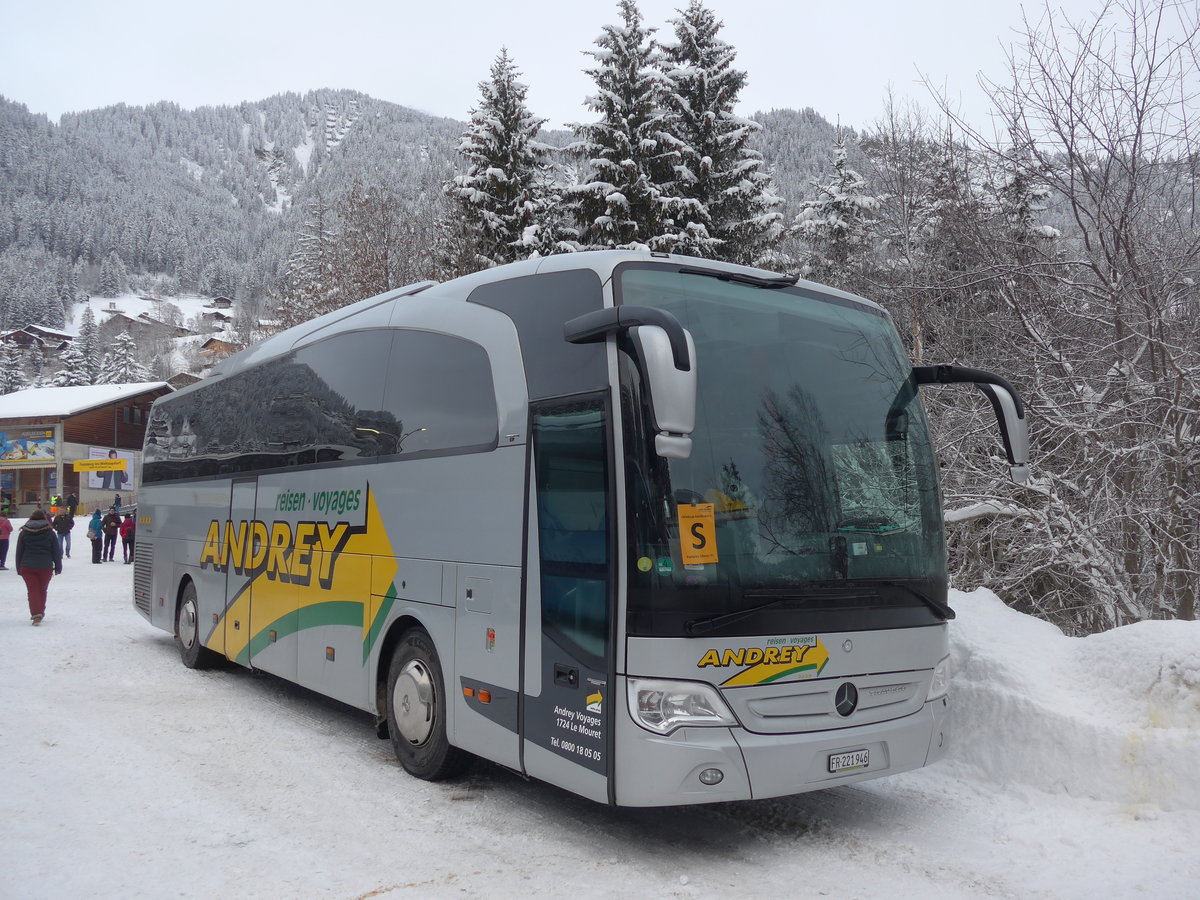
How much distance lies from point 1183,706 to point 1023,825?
4.31 feet

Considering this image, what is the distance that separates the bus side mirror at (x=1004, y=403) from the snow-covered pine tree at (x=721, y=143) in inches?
888

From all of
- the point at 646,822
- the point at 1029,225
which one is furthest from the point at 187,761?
the point at 1029,225

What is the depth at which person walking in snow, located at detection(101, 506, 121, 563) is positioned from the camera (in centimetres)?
3108

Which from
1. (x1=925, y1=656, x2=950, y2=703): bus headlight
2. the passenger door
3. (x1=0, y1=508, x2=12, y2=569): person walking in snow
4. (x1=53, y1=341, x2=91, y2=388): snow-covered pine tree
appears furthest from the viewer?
(x1=53, y1=341, x2=91, y2=388): snow-covered pine tree

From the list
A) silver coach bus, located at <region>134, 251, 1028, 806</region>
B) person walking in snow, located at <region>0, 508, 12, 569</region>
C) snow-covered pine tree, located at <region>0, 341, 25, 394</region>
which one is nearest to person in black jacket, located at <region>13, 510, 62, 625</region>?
person walking in snow, located at <region>0, 508, 12, 569</region>

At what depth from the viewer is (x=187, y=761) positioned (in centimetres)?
726

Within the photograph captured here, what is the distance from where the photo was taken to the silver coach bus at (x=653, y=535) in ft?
16.4

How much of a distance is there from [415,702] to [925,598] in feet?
11.9

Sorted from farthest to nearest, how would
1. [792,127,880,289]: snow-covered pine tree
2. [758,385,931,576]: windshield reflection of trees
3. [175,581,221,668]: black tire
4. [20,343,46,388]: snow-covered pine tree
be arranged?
[20,343,46,388]: snow-covered pine tree, [792,127,880,289]: snow-covered pine tree, [175,581,221,668]: black tire, [758,385,931,576]: windshield reflection of trees

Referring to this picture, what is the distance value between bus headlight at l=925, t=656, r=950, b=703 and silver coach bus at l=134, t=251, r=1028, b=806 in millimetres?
43

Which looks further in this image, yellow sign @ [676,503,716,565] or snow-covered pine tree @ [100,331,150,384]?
snow-covered pine tree @ [100,331,150,384]

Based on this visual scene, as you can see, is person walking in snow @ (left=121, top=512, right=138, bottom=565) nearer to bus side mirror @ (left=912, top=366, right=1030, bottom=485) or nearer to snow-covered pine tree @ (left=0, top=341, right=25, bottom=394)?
bus side mirror @ (left=912, top=366, right=1030, bottom=485)

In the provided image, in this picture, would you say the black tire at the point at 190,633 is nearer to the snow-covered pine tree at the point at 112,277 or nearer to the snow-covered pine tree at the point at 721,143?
the snow-covered pine tree at the point at 721,143

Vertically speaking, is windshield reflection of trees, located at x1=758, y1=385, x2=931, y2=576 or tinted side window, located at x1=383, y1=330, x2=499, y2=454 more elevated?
tinted side window, located at x1=383, y1=330, x2=499, y2=454
